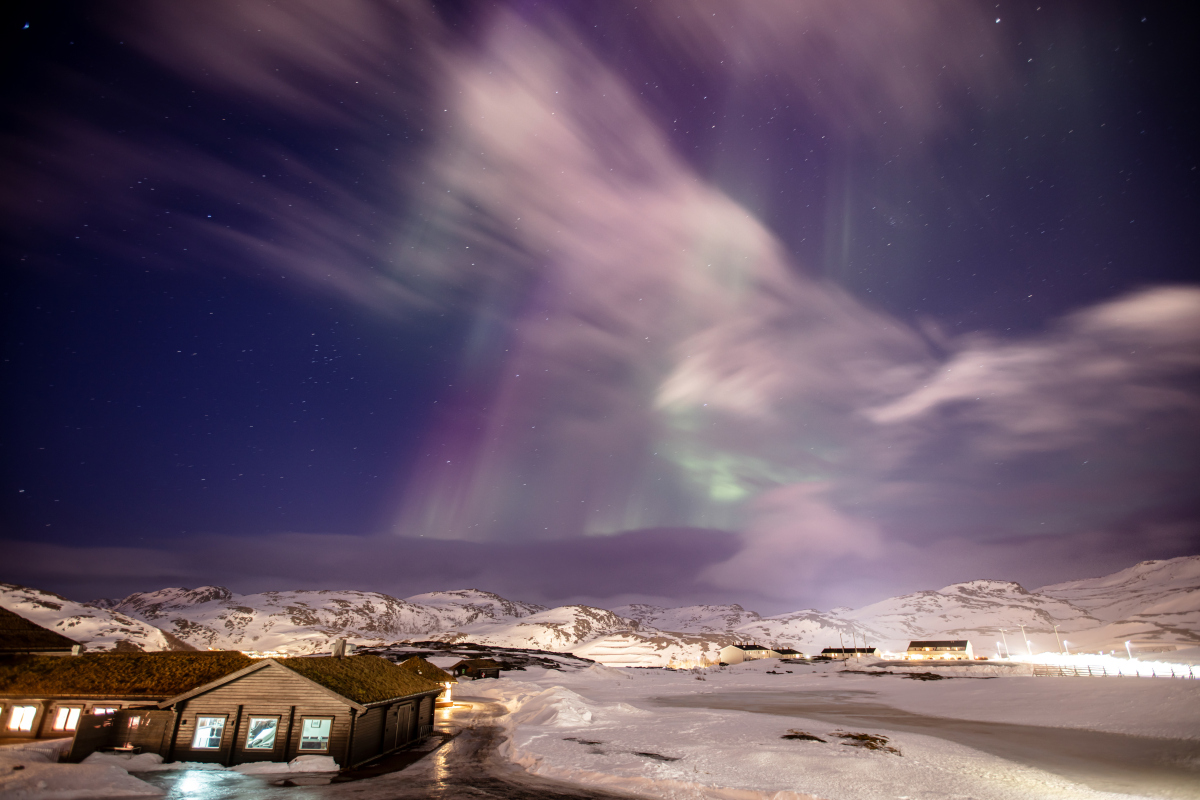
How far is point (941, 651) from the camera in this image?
164 metres

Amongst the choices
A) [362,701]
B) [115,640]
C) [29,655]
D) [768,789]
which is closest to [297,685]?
[362,701]

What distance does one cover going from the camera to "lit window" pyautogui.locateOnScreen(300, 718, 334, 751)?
1169 inches

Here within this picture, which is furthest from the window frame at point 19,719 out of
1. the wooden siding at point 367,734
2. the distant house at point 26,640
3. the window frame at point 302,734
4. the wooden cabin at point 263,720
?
the wooden siding at point 367,734

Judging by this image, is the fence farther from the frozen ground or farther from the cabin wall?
the cabin wall

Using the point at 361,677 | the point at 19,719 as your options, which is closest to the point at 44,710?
the point at 19,719

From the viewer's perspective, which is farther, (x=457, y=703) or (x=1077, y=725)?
(x=457, y=703)

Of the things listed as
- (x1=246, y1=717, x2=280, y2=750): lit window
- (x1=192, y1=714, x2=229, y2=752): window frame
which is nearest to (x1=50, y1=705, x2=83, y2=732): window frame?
(x1=192, y1=714, x2=229, y2=752): window frame

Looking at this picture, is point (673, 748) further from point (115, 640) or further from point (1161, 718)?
point (115, 640)

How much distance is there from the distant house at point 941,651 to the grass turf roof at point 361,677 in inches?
6011

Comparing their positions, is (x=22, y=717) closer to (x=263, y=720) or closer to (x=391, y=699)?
(x=263, y=720)

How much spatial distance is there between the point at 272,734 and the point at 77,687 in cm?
1135

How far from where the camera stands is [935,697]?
72375 mm

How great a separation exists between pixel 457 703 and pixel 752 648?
161 metres

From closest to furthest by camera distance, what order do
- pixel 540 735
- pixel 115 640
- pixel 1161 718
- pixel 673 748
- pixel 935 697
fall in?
pixel 673 748, pixel 540 735, pixel 1161 718, pixel 935 697, pixel 115 640
